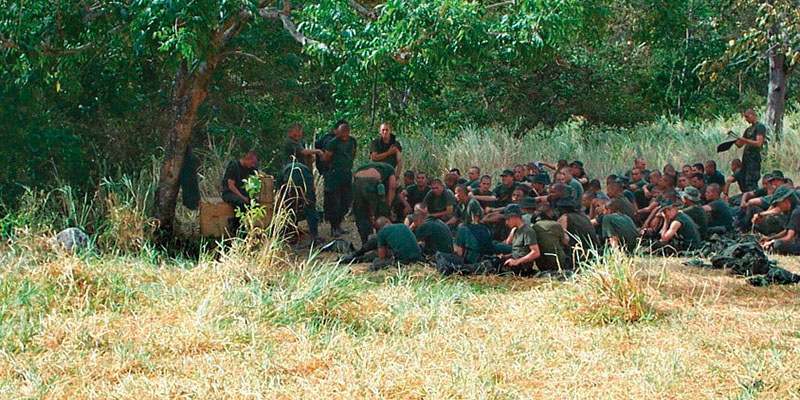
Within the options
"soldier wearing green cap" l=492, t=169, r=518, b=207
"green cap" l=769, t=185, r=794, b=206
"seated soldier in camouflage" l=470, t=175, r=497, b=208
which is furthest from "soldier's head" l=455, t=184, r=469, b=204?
"green cap" l=769, t=185, r=794, b=206

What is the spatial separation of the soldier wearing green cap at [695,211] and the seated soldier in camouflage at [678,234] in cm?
55

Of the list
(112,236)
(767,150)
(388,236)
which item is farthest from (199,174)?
(767,150)

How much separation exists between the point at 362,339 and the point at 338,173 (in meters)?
6.08

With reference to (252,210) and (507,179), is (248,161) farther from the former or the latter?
(252,210)

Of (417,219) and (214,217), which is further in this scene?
(214,217)

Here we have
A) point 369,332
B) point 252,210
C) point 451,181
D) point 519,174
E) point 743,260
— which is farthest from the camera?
point 519,174

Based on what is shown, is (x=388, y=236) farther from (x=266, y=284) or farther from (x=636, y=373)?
(x=636, y=373)

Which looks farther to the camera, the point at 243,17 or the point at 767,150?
the point at 767,150

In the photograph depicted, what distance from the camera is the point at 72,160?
42.2 ft

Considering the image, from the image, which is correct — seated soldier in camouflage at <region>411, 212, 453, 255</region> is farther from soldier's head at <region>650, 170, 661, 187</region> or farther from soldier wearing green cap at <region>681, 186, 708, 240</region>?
soldier's head at <region>650, 170, 661, 187</region>

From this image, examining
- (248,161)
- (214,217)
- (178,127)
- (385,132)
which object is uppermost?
(178,127)

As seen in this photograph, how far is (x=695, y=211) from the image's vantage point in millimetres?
11891

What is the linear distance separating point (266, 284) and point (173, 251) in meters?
4.00

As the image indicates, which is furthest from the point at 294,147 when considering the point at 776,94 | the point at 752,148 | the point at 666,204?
the point at 776,94
